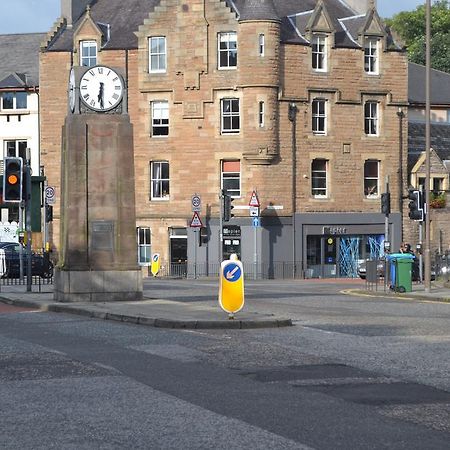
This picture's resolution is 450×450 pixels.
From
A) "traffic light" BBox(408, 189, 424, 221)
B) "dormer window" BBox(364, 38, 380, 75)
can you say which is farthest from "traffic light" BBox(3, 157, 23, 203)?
"dormer window" BBox(364, 38, 380, 75)

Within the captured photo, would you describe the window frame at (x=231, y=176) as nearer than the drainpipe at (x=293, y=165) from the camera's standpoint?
Yes

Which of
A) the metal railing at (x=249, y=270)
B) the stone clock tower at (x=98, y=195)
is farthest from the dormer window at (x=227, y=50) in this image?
the stone clock tower at (x=98, y=195)

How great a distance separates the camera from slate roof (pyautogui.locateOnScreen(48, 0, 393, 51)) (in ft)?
192

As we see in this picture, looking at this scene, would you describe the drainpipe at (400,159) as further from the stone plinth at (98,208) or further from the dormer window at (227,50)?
the stone plinth at (98,208)

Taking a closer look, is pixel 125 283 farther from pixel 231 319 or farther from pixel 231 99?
pixel 231 99

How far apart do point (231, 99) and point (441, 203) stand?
13.6m

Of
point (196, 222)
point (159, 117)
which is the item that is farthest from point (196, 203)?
point (159, 117)

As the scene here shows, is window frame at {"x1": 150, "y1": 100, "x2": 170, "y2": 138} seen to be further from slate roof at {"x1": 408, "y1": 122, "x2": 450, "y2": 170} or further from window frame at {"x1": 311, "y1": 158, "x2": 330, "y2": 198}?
slate roof at {"x1": 408, "y1": 122, "x2": 450, "y2": 170}

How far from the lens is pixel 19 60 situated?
77000 mm

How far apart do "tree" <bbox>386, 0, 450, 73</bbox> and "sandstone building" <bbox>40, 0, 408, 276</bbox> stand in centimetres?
3124

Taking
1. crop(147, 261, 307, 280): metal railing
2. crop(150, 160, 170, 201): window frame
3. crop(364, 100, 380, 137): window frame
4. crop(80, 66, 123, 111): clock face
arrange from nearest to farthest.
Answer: crop(80, 66, 123, 111): clock face → crop(147, 261, 307, 280): metal railing → crop(150, 160, 170, 201): window frame → crop(364, 100, 380, 137): window frame

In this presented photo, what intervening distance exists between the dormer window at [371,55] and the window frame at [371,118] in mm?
1651

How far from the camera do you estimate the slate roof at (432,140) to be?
67.6m

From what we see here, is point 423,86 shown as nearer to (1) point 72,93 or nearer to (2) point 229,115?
(2) point 229,115
